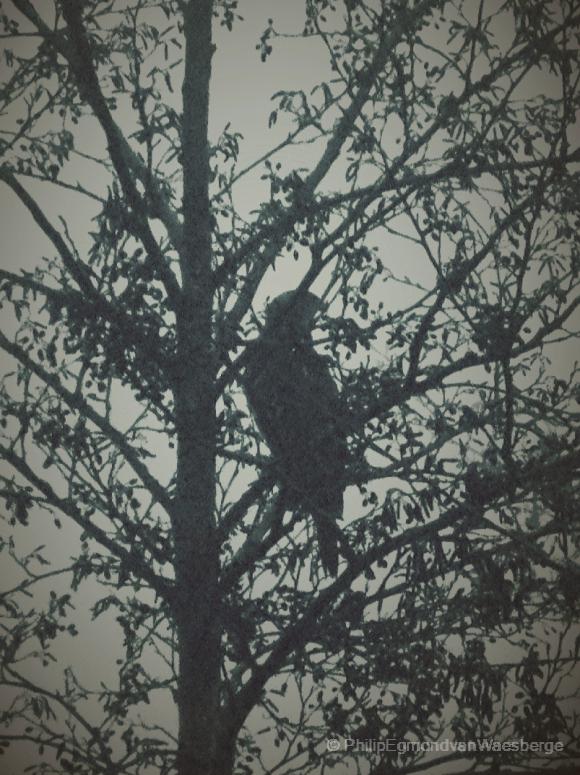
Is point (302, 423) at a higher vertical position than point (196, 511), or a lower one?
higher

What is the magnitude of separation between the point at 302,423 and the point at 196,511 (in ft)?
2.72

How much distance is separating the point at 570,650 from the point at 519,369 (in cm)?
163

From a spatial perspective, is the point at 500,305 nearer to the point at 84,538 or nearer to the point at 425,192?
the point at 425,192

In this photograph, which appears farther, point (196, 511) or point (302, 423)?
point (196, 511)

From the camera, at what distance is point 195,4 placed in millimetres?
A: 4938

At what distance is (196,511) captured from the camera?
4215 millimetres

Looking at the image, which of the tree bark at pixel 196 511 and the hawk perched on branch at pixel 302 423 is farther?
the tree bark at pixel 196 511

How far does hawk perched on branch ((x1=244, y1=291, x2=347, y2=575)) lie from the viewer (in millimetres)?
3609

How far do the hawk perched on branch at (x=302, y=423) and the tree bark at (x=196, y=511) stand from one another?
326mm

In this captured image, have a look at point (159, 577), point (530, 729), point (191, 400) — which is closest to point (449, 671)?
point (530, 729)

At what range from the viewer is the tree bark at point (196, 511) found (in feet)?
13.0

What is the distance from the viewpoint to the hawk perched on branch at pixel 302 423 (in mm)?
3609

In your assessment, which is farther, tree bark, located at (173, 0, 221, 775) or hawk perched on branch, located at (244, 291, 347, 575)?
tree bark, located at (173, 0, 221, 775)

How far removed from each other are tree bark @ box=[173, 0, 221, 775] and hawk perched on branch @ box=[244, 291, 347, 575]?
326mm
